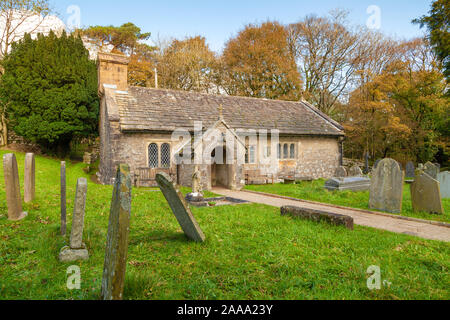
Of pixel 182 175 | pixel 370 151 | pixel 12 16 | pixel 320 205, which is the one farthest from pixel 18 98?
pixel 370 151

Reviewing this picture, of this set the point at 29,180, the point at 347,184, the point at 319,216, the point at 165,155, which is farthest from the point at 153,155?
the point at 319,216

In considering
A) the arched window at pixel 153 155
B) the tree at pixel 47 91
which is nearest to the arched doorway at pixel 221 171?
the arched window at pixel 153 155

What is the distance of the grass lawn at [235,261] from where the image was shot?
3525 millimetres

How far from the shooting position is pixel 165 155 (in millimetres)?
16141

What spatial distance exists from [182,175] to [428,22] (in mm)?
15164

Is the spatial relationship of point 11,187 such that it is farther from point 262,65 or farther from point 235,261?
point 262,65

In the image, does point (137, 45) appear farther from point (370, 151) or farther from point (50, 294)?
point (50, 294)

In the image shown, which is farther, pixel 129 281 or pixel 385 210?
pixel 385 210

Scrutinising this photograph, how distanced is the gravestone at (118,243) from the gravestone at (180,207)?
5.45ft

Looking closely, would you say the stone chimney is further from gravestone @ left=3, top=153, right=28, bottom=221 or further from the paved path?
the paved path

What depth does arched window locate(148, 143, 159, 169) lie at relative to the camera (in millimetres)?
15758

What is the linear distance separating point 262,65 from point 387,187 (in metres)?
24.1

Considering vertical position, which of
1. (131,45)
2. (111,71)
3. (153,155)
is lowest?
(153,155)
